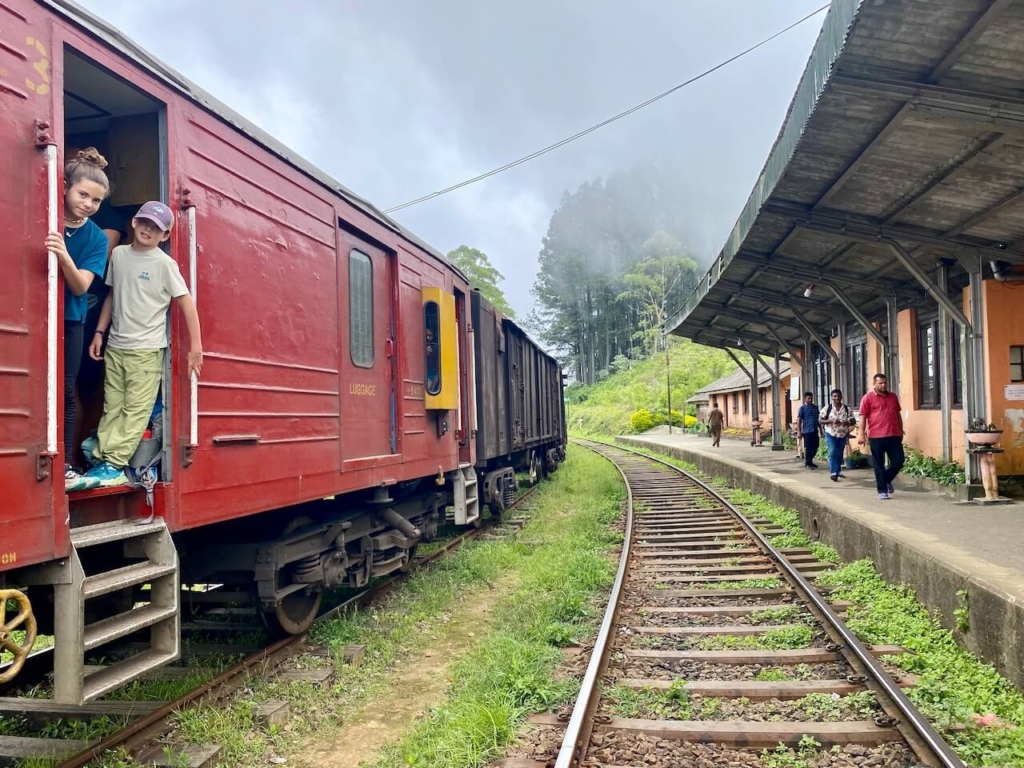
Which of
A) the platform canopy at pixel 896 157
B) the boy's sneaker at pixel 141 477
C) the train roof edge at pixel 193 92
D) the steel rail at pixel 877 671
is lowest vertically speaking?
the steel rail at pixel 877 671

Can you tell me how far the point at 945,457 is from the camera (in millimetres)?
10305

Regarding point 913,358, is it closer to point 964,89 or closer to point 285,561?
point 964,89

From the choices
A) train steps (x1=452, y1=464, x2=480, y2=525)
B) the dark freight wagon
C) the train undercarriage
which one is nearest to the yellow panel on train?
the train undercarriage

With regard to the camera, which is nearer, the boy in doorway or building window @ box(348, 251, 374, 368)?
the boy in doorway

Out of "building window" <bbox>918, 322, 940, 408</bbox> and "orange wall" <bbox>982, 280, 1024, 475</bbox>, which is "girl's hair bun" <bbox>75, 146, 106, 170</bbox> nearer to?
"orange wall" <bbox>982, 280, 1024, 475</bbox>

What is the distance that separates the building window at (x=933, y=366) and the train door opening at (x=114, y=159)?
Answer: 10.3 m

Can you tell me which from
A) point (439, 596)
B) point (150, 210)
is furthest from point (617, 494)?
point (150, 210)

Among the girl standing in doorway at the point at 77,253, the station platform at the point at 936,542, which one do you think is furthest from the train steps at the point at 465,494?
the girl standing in doorway at the point at 77,253

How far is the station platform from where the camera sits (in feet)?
14.7

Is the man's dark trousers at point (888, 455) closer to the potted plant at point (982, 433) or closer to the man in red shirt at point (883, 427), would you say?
the man in red shirt at point (883, 427)

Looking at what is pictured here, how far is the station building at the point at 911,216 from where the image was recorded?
560 cm

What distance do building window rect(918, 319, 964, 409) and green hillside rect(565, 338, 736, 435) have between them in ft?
116

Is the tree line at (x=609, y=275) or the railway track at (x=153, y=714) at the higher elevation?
the tree line at (x=609, y=275)

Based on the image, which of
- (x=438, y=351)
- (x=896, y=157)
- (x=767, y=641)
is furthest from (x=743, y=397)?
(x=767, y=641)
